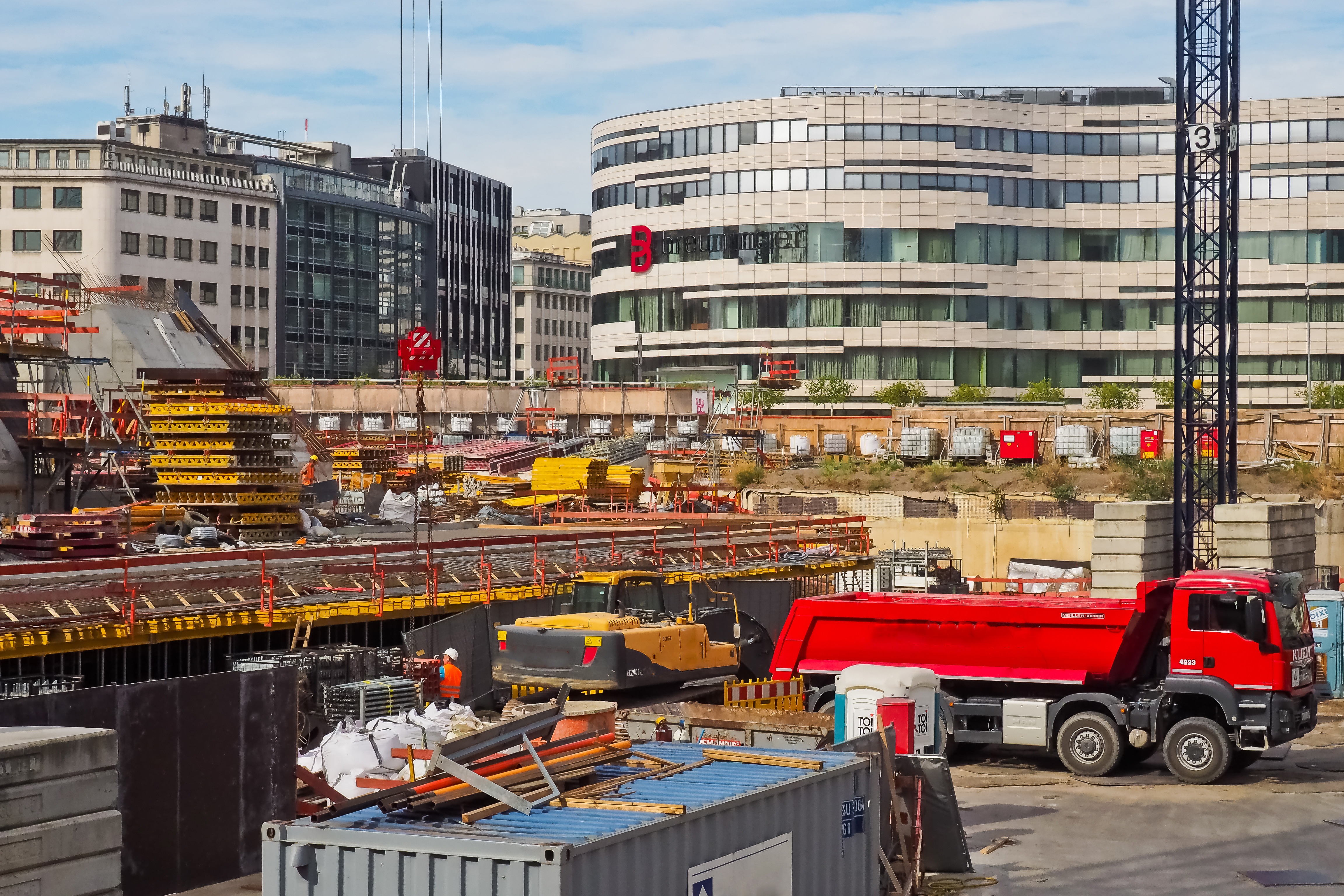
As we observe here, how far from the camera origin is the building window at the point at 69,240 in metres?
102

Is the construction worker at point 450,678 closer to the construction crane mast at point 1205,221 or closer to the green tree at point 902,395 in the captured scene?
the construction crane mast at point 1205,221

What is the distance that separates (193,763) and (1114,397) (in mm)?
68513

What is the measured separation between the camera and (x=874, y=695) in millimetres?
16828

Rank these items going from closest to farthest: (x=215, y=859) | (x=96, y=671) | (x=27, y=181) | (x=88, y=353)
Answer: (x=215, y=859), (x=96, y=671), (x=88, y=353), (x=27, y=181)

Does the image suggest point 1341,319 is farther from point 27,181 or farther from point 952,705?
point 27,181

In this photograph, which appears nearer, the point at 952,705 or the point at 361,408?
the point at 952,705

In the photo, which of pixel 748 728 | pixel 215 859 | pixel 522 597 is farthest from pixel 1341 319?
pixel 215 859

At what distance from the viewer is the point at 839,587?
3503cm

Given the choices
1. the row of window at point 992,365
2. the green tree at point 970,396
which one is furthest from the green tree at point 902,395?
the row of window at point 992,365

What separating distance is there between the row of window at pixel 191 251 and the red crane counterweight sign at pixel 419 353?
1475cm

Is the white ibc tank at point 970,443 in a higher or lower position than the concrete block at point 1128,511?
higher

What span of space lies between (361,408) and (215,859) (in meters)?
67.0

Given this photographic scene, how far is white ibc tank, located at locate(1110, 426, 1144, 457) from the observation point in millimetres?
52688

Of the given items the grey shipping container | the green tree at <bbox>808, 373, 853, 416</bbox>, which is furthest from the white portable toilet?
the green tree at <bbox>808, 373, 853, 416</bbox>
